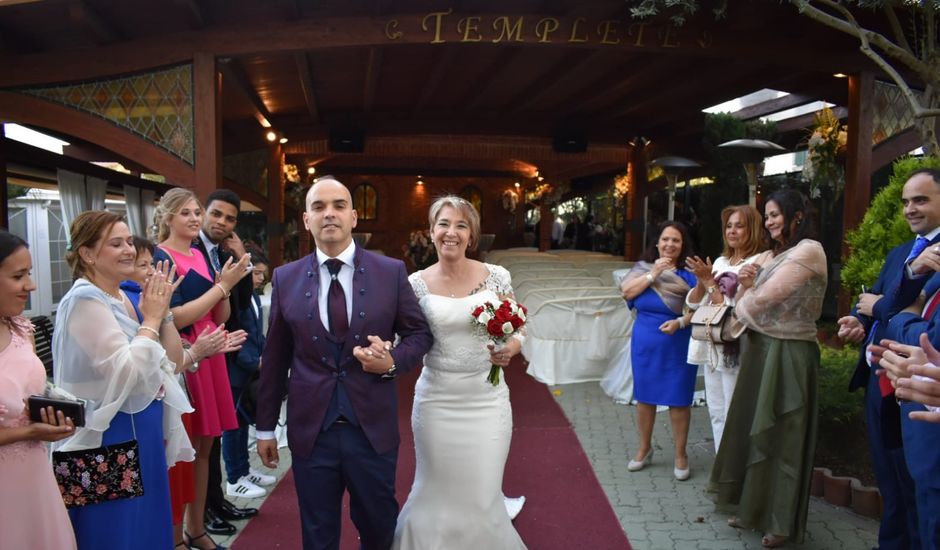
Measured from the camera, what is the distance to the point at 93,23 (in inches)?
221

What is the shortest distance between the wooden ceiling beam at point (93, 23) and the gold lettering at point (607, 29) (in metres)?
4.90

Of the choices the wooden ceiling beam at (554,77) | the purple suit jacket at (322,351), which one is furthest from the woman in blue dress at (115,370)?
the wooden ceiling beam at (554,77)

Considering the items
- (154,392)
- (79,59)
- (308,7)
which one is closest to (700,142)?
(308,7)

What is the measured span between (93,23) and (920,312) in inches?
256

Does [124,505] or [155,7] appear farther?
[155,7]

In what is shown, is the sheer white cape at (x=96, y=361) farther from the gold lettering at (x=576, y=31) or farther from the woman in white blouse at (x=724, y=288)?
the gold lettering at (x=576, y=31)

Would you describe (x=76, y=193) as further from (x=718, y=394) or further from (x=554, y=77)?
(x=554, y=77)

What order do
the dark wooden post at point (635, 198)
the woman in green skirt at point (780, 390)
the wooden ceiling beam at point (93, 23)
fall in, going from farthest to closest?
the dark wooden post at point (635, 198) < the wooden ceiling beam at point (93, 23) < the woman in green skirt at point (780, 390)

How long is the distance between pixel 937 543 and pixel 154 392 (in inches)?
120

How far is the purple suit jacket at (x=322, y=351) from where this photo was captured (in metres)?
2.63

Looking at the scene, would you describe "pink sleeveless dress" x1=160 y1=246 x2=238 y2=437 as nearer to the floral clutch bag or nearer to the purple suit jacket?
the purple suit jacket

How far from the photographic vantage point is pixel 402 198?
1992 cm

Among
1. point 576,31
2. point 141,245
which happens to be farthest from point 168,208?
point 576,31

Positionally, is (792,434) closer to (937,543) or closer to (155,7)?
(937,543)
